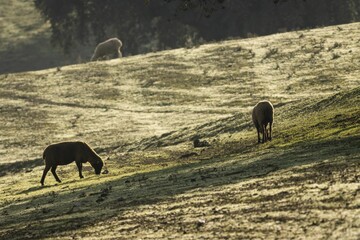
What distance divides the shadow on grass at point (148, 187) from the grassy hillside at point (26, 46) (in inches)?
3257

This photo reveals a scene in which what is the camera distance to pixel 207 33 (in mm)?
105125

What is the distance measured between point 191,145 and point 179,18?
205ft

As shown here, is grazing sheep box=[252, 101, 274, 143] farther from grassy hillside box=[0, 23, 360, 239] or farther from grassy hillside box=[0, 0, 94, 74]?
grassy hillside box=[0, 0, 94, 74]

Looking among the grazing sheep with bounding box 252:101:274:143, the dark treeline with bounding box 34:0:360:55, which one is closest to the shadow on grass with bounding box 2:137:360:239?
the grazing sheep with bounding box 252:101:274:143

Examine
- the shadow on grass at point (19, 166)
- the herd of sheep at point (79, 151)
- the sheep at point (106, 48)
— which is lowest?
the shadow on grass at point (19, 166)

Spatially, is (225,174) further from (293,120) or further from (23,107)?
(23,107)

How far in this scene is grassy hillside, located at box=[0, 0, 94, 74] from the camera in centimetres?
11550

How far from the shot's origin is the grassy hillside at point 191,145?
773 inches

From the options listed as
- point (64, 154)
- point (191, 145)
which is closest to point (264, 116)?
point (191, 145)

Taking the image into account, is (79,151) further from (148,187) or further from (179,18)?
(179,18)

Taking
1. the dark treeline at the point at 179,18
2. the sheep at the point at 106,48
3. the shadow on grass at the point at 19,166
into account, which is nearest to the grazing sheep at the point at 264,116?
the shadow on grass at the point at 19,166

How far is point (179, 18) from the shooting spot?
101312 millimetres

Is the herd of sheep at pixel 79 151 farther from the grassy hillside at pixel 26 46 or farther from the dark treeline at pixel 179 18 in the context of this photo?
the grassy hillside at pixel 26 46

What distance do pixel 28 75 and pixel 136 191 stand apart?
52.8 meters
